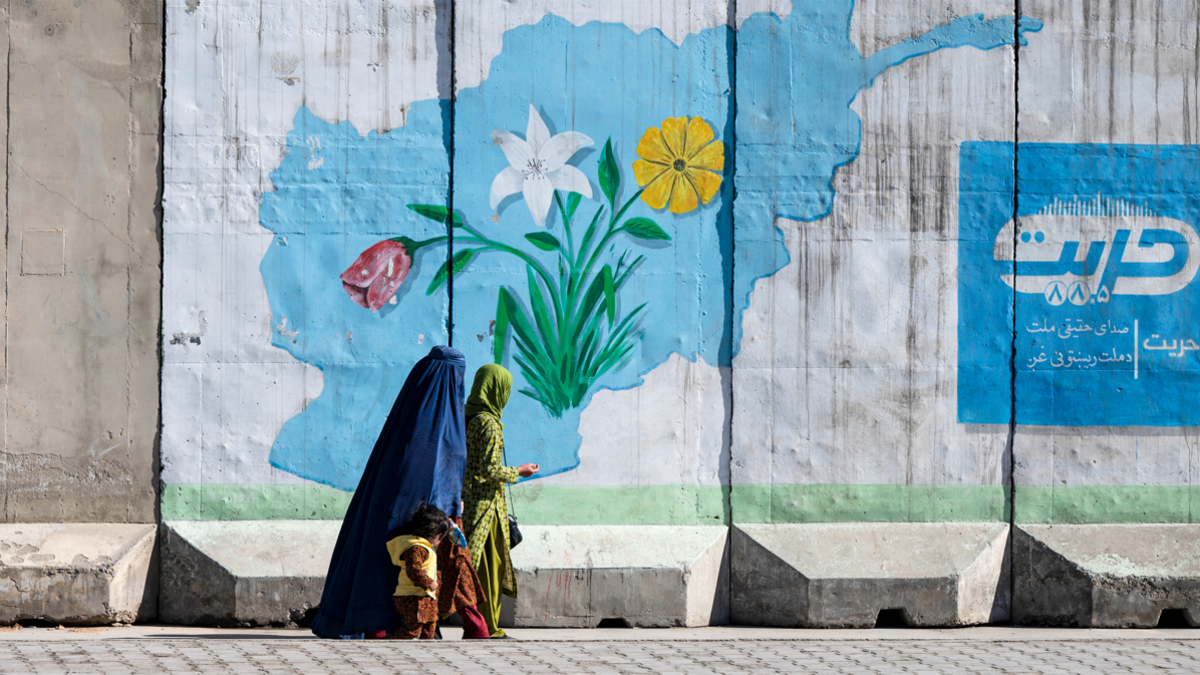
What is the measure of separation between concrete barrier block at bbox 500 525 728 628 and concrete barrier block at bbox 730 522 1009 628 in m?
0.30

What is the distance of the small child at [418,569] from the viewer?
5.27m

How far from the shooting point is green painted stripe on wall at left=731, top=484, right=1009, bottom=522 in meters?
6.58

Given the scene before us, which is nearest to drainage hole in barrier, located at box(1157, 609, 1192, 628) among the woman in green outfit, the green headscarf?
the woman in green outfit

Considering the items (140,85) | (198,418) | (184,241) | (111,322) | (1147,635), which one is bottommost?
(1147,635)

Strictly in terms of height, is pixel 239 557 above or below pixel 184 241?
below

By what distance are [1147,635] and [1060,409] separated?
4.18ft

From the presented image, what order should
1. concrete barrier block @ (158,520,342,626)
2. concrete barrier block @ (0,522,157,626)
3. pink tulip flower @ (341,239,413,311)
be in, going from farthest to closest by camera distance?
pink tulip flower @ (341,239,413,311), concrete barrier block @ (158,520,342,626), concrete barrier block @ (0,522,157,626)

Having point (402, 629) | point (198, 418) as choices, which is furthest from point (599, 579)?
point (198, 418)

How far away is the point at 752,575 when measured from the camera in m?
6.49

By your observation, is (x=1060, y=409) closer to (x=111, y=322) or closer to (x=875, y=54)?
(x=875, y=54)

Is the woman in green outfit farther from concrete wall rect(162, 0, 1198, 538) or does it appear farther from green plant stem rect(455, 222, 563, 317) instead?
green plant stem rect(455, 222, 563, 317)

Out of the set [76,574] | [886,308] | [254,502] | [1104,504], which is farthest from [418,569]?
[1104,504]

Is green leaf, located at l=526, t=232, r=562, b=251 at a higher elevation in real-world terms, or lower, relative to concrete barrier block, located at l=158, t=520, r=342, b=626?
higher

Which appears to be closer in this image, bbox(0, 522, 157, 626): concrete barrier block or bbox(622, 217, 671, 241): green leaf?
bbox(0, 522, 157, 626): concrete barrier block
